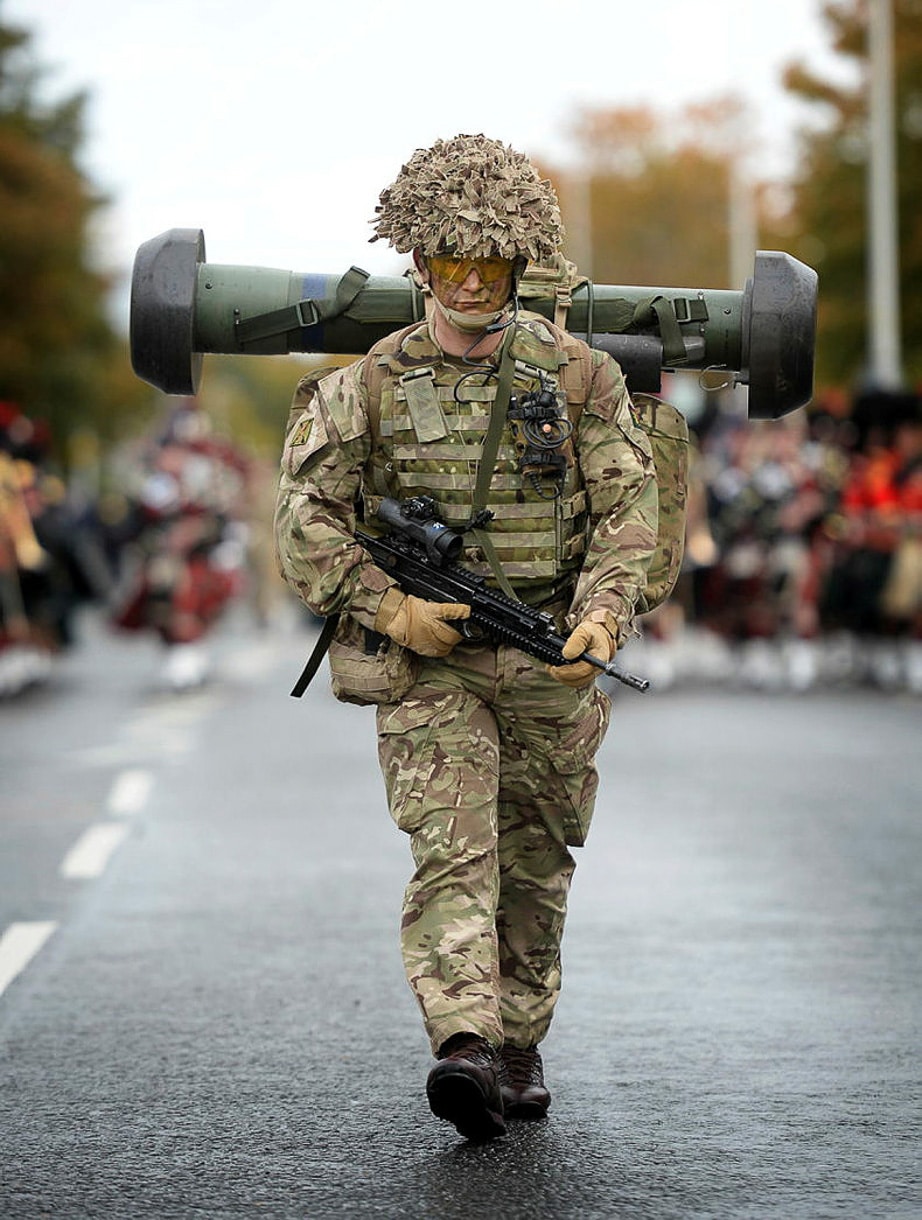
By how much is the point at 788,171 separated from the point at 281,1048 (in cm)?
4142

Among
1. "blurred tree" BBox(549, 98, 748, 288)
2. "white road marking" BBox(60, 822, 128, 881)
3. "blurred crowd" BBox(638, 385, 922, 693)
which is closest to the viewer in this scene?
"white road marking" BBox(60, 822, 128, 881)

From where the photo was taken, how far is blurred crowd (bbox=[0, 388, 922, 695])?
2111cm

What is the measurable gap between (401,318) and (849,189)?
3879 centimetres


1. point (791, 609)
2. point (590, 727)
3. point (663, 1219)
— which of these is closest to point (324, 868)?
point (590, 727)

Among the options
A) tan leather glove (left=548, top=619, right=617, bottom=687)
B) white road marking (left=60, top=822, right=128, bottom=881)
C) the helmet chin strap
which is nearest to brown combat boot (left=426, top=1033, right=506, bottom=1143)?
tan leather glove (left=548, top=619, right=617, bottom=687)

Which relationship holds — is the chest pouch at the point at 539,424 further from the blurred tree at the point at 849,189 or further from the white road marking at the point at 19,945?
the blurred tree at the point at 849,189

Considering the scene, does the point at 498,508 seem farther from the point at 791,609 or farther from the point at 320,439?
the point at 791,609

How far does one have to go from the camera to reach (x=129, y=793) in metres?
13.1

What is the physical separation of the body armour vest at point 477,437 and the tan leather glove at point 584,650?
0.94ft

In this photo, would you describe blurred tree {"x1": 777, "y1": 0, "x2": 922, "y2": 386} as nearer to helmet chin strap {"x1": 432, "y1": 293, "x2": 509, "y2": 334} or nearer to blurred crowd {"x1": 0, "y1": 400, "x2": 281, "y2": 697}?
blurred crowd {"x1": 0, "y1": 400, "x2": 281, "y2": 697}

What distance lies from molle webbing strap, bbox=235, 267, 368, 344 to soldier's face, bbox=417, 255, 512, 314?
0.37 meters

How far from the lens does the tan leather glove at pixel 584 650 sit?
5656mm

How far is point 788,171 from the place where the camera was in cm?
4703

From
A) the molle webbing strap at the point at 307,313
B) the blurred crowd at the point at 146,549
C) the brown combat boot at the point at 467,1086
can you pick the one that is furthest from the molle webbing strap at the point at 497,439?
the blurred crowd at the point at 146,549
